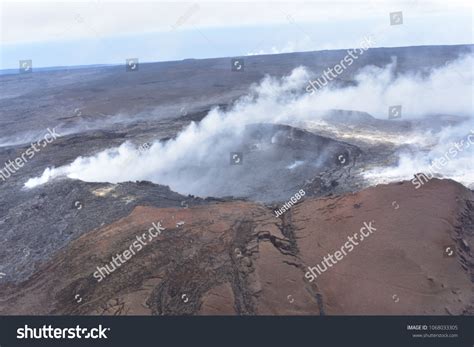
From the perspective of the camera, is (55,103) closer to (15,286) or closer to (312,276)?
(15,286)

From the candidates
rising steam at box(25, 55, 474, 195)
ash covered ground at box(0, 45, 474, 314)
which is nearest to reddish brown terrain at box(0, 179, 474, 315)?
ash covered ground at box(0, 45, 474, 314)

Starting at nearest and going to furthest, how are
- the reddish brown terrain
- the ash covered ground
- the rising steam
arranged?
the reddish brown terrain < the ash covered ground < the rising steam

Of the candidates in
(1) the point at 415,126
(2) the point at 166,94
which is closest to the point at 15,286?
(1) the point at 415,126

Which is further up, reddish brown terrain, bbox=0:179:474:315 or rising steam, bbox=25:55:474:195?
rising steam, bbox=25:55:474:195

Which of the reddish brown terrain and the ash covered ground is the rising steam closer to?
the ash covered ground

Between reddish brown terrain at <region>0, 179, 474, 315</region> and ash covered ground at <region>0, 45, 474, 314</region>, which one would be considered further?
ash covered ground at <region>0, 45, 474, 314</region>

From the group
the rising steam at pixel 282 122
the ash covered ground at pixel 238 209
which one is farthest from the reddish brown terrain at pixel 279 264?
the rising steam at pixel 282 122
